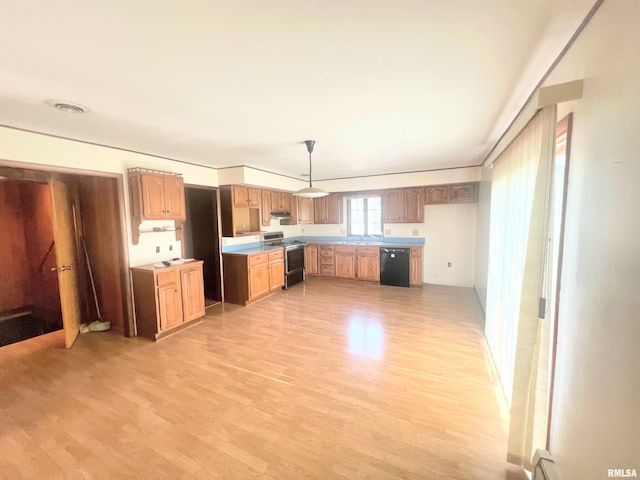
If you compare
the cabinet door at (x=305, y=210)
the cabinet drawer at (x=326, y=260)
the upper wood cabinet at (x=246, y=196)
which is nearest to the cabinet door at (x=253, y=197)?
the upper wood cabinet at (x=246, y=196)

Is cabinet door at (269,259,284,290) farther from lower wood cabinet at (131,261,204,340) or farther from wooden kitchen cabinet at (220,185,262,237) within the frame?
lower wood cabinet at (131,261,204,340)

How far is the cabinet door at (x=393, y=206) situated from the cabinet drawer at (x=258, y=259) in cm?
290

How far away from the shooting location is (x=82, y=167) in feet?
9.85

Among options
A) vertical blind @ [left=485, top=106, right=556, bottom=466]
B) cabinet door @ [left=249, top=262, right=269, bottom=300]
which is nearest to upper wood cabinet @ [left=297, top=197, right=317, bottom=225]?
cabinet door @ [left=249, top=262, right=269, bottom=300]

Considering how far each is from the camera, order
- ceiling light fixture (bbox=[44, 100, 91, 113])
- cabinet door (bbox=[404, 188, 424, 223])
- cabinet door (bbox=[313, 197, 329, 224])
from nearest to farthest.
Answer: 1. ceiling light fixture (bbox=[44, 100, 91, 113])
2. cabinet door (bbox=[404, 188, 424, 223])
3. cabinet door (bbox=[313, 197, 329, 224])

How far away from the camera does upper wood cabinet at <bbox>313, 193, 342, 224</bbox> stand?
21.4 ft

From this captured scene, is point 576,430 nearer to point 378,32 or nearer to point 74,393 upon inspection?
point 378,32

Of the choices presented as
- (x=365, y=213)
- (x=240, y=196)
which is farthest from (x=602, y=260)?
(x=365, y=213)

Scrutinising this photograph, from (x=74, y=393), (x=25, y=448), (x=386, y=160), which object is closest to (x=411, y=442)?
(x=25, y=448)

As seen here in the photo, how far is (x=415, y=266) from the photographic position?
218 inches

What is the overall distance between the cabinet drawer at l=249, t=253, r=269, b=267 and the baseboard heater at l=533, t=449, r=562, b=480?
4.13 m

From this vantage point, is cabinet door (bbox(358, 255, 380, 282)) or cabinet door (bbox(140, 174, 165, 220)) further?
cabinet door (bbox(358, 255, 380, 282))

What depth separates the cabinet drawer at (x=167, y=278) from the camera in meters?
3.39

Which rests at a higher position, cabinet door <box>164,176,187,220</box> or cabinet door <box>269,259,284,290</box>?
cabinet door <box>164,176,187,220</box>
